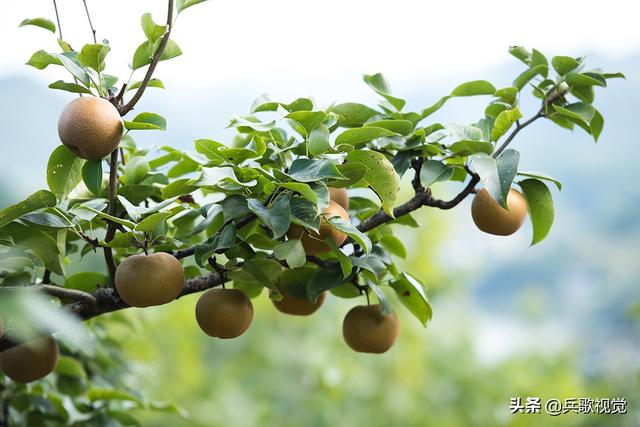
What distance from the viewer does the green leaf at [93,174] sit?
1.99 feet

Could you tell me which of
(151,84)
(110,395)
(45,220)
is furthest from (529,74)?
(110,395)

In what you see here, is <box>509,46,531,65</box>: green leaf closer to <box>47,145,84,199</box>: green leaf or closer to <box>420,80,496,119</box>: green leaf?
<box>420,80,496,119</box>: green leaf

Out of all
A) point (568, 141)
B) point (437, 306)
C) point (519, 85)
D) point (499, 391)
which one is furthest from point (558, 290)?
point (519, 85)

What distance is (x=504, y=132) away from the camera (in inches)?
26.4

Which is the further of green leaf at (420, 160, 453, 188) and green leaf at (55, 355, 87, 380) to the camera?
green leaf at (55, 355, 87, 380)

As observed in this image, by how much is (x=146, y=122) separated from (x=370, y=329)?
11.7 inches

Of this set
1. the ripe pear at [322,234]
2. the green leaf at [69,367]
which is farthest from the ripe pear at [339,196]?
the green leaf at [69,367]

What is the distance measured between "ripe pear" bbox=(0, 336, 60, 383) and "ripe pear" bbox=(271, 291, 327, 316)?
0.22m

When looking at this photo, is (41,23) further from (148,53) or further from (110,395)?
(110,395)

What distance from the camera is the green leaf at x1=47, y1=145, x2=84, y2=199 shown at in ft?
2.05

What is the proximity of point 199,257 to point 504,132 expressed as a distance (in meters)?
0.30

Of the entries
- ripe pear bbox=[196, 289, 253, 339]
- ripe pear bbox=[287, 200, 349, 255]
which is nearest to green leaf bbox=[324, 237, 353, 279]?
ripe pear bbox=[287, 200, 349, 255]

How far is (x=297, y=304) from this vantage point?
2.38ft

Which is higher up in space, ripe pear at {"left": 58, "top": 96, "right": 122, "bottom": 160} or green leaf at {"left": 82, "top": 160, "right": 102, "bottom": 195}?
ripe pear at {"left": 58, "top": 96, "right": 122, "bottom": 160}
